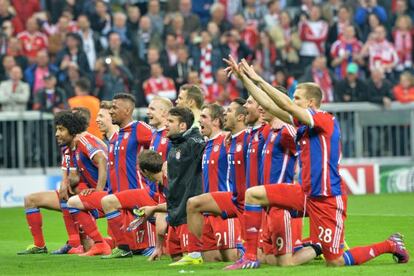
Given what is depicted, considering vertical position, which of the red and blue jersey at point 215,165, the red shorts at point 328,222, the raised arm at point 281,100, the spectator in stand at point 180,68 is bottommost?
the red shorts at point 328,222

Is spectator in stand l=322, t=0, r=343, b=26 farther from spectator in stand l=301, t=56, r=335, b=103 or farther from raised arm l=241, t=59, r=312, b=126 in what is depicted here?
raised arm l=241, t=59, r=312, b=126

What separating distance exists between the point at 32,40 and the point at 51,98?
1.96 meters

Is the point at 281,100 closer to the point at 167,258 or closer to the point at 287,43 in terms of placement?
the point at 167,258

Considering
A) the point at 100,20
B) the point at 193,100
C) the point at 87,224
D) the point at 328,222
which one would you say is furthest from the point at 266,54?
the point at 328,222

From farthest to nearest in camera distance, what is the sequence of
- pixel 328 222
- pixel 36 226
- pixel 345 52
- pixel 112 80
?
pixel 345 52 → pixel 112 80 → pixel 36 226 → pixel 328 222

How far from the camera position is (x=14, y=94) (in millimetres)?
24156

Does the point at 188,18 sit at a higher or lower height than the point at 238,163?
higher

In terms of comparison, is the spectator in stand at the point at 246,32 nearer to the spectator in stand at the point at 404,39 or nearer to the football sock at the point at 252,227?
the spectator in stand at the point at 404,39

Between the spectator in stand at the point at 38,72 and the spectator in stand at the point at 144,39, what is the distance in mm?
2261

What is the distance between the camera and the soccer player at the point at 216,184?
13.9 m

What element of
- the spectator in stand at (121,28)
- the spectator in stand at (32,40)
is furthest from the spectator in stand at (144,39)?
the spectator in stand at (32,40)

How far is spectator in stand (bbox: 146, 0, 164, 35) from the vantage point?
26.9 m

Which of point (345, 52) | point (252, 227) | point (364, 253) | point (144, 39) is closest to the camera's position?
point (364, 253)

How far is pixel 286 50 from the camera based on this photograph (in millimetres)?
27219
